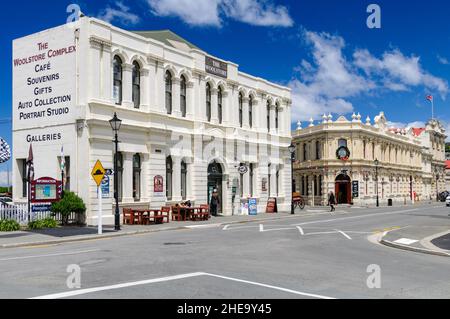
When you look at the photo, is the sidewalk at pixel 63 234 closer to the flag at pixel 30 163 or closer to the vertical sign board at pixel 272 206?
the flag at pixel 30 163

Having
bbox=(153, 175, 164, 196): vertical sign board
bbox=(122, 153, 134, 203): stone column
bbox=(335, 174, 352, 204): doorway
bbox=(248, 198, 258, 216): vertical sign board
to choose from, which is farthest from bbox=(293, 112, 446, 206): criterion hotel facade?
bbox=(122, 153, 134, 203): stone column

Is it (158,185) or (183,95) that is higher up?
(183,95)

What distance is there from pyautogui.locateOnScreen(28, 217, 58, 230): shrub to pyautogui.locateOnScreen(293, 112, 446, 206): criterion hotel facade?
40648mm

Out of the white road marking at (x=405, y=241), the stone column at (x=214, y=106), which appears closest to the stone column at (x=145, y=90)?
the stone column at (x=214, y=106)

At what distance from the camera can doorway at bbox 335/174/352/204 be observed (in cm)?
6178

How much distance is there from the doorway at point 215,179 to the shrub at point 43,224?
1320 centimetres

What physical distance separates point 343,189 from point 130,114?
1597 inches

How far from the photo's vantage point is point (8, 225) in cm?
2147

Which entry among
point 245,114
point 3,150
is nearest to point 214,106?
point 245,114

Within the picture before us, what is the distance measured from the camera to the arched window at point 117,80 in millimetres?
27266

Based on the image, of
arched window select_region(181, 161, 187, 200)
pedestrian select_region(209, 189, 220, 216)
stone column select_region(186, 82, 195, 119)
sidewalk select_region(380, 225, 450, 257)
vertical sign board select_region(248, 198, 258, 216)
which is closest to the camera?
sidewalk select_region(380, 225, 450, 257)

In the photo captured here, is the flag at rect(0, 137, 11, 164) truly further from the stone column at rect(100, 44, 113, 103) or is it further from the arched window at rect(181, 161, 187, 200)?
the arched window at rect(181, 161, 187, 200)

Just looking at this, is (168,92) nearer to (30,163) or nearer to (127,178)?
(127,178)
